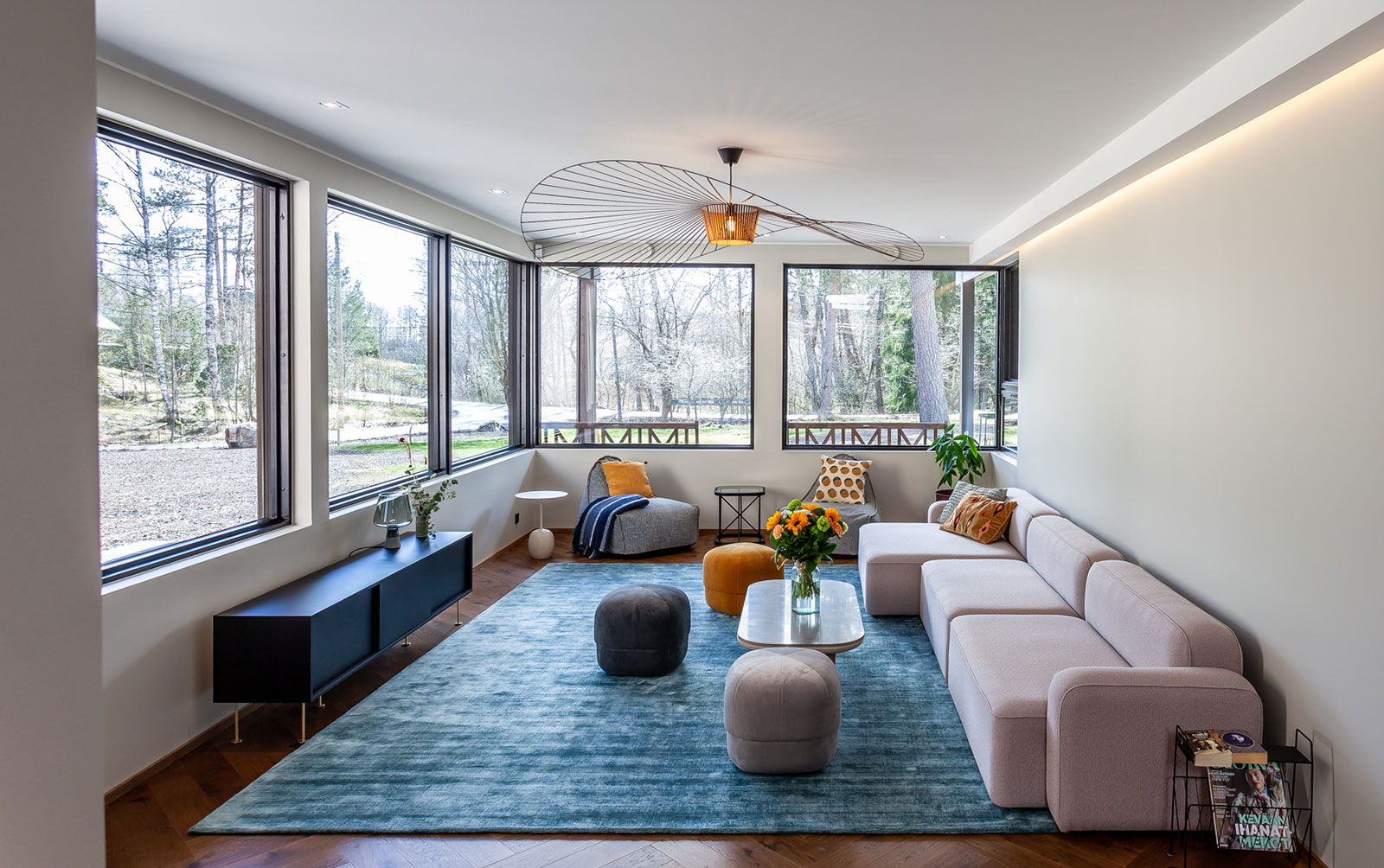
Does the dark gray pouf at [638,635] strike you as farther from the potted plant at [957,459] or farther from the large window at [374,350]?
the potted plant at [957,459]

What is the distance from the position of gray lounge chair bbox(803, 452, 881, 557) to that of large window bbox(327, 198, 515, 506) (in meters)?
2.99

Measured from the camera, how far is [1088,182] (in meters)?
4.24

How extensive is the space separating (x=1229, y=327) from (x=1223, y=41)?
1.04 m

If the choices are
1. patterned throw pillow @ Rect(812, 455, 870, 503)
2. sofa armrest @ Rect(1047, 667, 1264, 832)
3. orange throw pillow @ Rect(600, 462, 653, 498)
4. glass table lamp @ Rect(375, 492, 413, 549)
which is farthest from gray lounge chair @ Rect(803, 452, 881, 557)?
sofa armrest @ Rect(1047, 667, 1264, 832)

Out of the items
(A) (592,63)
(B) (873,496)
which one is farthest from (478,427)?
(A) (592,63)

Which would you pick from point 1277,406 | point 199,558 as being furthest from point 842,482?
point 199,558

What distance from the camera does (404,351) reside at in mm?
5270

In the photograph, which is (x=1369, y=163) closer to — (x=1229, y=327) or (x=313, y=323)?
(x=1229, y=327)

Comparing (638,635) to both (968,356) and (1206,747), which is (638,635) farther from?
(968,356)

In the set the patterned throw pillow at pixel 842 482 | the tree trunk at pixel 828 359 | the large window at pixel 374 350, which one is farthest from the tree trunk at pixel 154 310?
the tree trunk at pixel 828 359

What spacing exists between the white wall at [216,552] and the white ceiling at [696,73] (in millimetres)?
125

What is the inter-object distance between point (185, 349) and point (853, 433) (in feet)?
18.6

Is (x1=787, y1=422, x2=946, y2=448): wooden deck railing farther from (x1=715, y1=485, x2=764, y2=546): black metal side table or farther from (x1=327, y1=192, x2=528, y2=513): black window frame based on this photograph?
(x1=327, y1=192, x2=528, y2=513): black window frame

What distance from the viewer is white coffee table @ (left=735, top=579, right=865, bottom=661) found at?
355 cm
